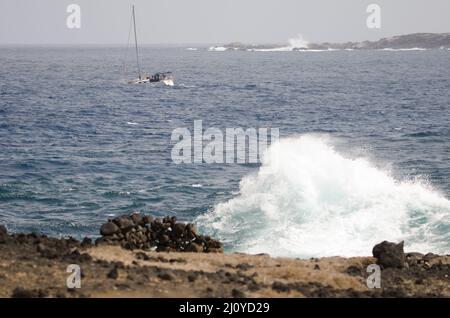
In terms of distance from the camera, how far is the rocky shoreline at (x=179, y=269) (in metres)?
15.0

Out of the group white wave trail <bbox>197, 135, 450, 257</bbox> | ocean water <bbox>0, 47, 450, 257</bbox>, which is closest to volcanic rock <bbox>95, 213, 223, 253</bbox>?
white wave trail <bbox>197, 135, 450, 257</bbox>

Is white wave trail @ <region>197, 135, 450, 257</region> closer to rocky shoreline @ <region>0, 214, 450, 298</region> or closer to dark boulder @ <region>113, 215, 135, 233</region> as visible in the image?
rocky shoreline @ <region>0, 214, 450, 298</region>

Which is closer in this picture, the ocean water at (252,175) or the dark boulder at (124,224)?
the dark boulder at (124,224)

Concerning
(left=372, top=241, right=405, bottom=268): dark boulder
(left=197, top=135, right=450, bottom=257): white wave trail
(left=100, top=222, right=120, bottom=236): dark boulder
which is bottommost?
(left=197, top=135, right=450, bottom=257): white wave trail

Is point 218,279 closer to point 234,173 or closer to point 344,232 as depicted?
point 344,232

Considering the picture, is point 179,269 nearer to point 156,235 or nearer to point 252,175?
point 156,235

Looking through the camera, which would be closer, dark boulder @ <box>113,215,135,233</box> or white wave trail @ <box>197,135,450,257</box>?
dark boulder @ <box>113,215,135,233</box>

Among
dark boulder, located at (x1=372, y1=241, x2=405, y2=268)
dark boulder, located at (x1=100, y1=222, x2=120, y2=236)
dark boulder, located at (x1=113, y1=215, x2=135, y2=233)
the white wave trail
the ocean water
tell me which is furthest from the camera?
the ocean water

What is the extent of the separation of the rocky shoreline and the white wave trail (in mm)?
4959

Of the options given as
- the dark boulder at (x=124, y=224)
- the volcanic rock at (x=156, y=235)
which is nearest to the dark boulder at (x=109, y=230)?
the volcanic rock at (x=156, y=235)

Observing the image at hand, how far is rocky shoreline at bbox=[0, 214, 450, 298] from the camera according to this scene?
15.0m

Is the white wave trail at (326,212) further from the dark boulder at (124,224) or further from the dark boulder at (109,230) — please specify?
the dark boulder at (109,230)

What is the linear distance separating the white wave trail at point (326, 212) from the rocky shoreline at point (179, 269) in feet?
16.3

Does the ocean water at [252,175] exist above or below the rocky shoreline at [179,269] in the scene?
below
